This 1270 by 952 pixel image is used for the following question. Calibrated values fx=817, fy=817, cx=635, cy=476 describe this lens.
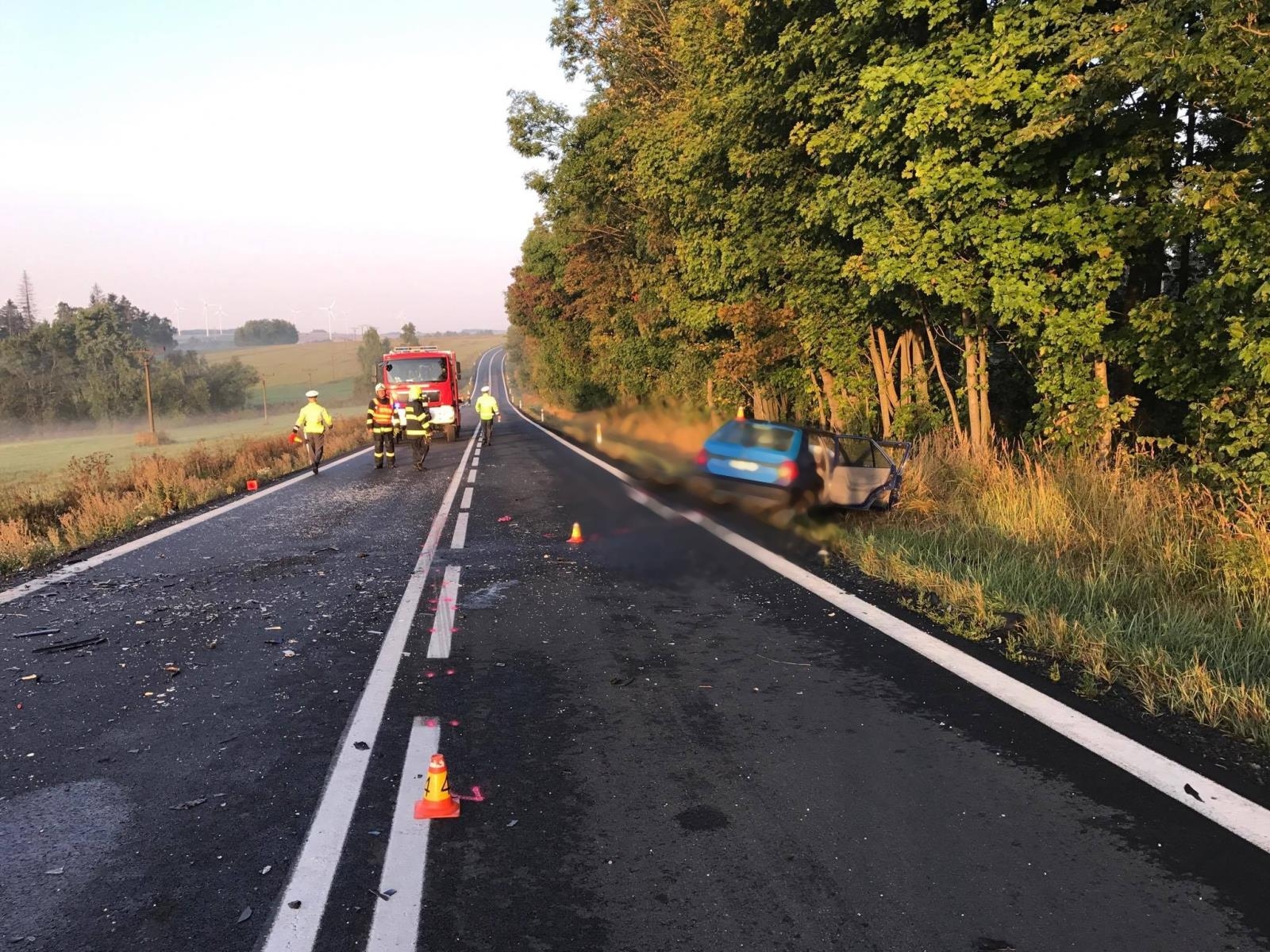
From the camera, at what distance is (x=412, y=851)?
3008 millimetres

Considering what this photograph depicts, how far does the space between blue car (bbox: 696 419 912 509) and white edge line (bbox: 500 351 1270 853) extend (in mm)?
2845

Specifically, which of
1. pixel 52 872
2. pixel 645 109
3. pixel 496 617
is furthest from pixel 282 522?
pixel 645 109

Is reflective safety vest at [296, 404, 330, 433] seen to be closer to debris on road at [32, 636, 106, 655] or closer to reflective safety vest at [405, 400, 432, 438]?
reflective safety vest at [405, 400, 432, 438]

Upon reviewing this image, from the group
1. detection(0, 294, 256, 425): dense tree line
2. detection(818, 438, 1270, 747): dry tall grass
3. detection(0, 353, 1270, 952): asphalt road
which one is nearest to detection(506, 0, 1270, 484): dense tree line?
detection(818, 438, 1270, 747): dry tall grass

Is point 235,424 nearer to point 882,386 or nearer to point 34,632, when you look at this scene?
point 882,386

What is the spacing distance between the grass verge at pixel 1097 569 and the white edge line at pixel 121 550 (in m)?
7.69

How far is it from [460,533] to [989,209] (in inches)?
295

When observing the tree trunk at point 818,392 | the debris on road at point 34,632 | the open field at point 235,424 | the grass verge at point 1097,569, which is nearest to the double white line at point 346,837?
the debris on road at point 34,632

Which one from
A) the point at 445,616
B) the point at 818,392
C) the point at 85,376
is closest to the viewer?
the point at 445,616

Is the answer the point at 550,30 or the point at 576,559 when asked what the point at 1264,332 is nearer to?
the point at 576,559

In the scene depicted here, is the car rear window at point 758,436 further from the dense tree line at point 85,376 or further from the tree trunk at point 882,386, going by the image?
the dense tree line at point 85,376

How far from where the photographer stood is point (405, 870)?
2.89 meters

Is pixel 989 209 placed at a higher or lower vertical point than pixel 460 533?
higher

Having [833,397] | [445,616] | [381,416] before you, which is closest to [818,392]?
[833,397]
